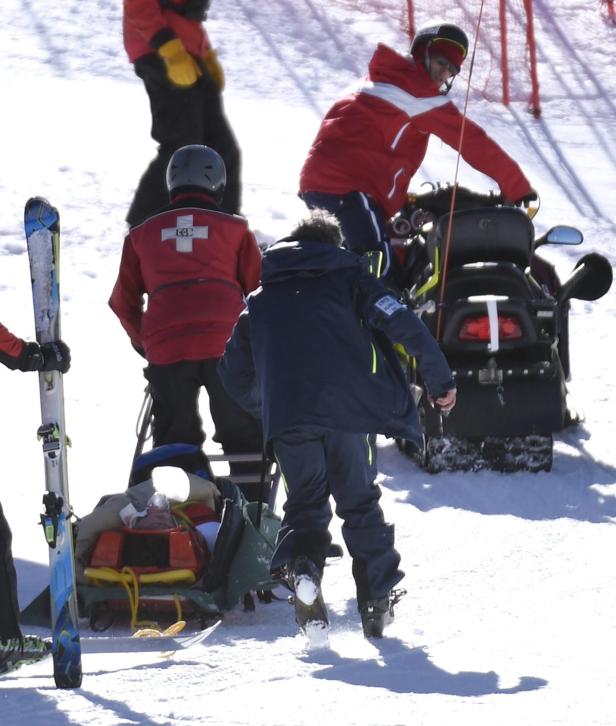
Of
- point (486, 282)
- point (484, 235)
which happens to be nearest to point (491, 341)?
point (486, 282)

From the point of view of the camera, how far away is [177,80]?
10336 mm

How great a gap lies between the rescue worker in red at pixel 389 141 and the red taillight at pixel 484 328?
92cm

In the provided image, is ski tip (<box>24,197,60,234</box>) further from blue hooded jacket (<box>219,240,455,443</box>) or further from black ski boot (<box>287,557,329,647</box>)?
black ski boot (<box>287,557,329,647</box>)

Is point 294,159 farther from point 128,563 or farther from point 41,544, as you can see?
point 128,563

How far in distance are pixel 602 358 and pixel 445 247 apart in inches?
105

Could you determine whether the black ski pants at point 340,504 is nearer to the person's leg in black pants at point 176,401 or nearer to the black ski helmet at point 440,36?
the person's leg in black pants at point 176,401

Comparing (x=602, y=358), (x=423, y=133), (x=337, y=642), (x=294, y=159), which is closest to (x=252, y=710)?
(x=337, y=642)

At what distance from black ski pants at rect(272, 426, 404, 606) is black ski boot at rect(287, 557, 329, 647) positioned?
0.10 m

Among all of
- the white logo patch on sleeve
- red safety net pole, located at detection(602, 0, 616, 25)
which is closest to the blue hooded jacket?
the white logo patch on sleeve

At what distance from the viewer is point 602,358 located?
407 inches

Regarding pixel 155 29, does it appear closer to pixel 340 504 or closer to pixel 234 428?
pixel 234 428

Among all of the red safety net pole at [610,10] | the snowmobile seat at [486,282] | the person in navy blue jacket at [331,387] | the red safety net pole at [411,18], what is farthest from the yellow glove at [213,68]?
the red safety net pole at [610,10]

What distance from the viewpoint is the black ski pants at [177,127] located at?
10477 mm

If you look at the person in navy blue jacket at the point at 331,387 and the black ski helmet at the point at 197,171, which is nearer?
the person in navy blue jacket at the point at 331,387
